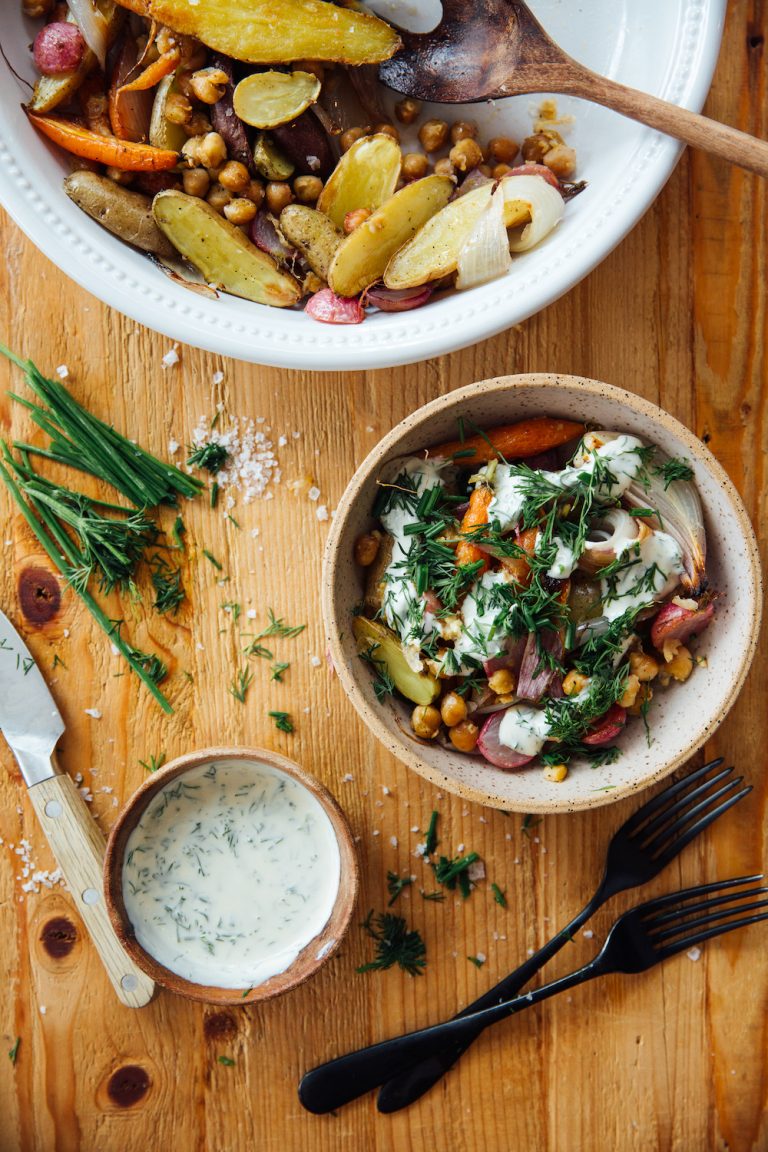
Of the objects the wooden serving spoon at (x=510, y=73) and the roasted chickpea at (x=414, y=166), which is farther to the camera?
the roasted chickpea at (x=414, y=166)

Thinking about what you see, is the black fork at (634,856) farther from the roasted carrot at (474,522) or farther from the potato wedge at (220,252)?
the potato wedge at (220,252)

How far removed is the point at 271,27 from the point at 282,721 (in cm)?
99

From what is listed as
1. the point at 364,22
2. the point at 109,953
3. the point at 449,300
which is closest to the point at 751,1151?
the point at 109,953

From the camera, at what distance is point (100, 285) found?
1182 mm

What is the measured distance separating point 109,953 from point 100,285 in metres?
1.01

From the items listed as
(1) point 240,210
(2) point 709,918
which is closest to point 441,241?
(1) point 240,210

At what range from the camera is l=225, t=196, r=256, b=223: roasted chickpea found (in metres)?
1.25

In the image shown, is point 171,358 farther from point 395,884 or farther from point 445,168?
point 395,884

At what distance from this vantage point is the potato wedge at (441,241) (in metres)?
1.22

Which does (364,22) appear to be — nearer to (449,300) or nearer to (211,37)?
(211,37)

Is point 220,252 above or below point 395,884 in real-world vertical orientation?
above

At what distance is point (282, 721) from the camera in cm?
142

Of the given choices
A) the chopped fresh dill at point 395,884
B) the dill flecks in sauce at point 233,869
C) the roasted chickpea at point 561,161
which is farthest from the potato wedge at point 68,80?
the chopped fresh dill at point 395,884

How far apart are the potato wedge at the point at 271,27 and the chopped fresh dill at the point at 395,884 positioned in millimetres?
1204
